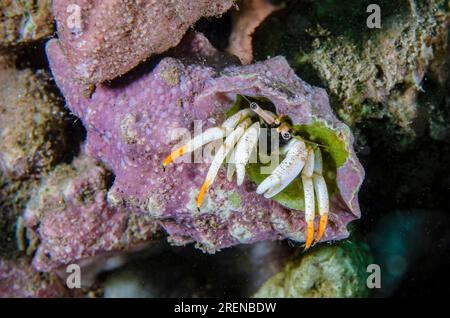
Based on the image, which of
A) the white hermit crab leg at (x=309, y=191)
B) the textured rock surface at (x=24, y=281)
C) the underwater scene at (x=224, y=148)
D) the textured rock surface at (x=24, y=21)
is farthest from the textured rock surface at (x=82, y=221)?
the white hermit crab leg at (x=309, y=191)

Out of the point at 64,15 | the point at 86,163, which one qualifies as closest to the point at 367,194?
the point at 86,163

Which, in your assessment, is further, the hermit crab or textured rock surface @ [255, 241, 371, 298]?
textured rock surface @ [255, 241, 371, 298]

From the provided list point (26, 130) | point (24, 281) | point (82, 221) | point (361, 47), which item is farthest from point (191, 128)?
point (24, 281)

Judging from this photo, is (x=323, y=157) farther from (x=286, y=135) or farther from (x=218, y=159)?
(x=218, y=159)

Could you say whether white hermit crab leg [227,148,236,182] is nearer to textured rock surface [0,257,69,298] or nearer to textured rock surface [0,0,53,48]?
textured rock surface [0,0,53,48]

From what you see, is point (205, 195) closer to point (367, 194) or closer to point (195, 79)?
point (195, 79)

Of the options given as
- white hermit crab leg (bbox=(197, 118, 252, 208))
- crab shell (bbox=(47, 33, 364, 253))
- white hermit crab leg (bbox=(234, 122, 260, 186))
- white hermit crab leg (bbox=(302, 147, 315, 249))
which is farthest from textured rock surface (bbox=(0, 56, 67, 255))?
white hermit crab leg (bbox=(302, 147, 315, 249))
